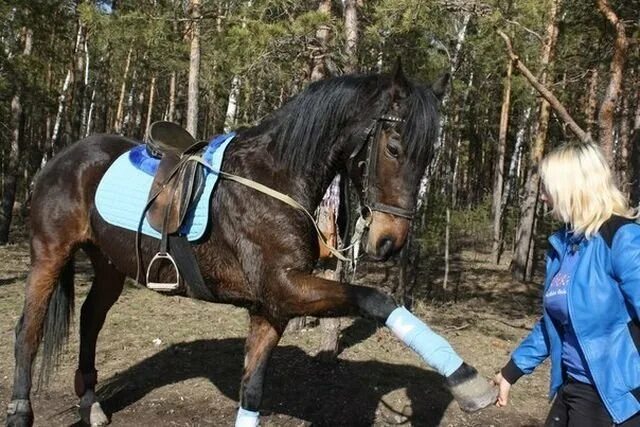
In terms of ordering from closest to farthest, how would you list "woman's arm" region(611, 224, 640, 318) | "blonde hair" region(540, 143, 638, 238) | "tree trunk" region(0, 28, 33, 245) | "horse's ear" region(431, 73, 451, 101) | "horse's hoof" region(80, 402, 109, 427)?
"woman's arm" region(611, 224, 640, 318)
"blonde hair" region(540, 143, 638, 238)
"horse's ear" region(431, 73, 451, 101)
"horse's hoof" region(80, 402, 109, 427)
"tree trunk" region(0, 28, 33, 245)

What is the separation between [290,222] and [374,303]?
2.25 ft

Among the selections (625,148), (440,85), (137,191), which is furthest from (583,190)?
(625,148)

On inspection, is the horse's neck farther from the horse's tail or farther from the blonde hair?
the horse's tail

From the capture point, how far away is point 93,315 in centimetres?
465

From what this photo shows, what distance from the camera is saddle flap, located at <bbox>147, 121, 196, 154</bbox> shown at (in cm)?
377

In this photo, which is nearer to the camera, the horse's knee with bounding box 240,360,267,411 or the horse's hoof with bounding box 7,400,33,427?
the horse's knee with bounding box 240,360,267,411

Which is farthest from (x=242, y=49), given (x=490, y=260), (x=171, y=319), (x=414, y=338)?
(x=490, y=260)

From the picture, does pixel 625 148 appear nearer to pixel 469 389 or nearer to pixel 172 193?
pixel 172 193

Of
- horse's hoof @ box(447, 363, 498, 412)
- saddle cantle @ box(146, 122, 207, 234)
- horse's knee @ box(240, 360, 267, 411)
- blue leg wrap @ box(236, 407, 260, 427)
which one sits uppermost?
saddle cantle @ box(146, 122, 207, 234)

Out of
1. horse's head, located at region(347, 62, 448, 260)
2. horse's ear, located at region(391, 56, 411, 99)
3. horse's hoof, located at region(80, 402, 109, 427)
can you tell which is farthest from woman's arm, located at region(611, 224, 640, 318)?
horse's hoof, located at region(80, 402, 109, 427)

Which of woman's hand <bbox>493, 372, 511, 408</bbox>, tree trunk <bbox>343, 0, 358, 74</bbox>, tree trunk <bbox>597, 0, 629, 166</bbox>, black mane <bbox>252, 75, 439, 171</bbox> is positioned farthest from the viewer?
tree trunk <bbox>597, 0, 629, 166</bbox>

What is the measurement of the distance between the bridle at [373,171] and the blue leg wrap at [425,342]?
49 cm

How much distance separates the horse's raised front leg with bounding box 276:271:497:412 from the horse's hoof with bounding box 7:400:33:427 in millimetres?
2053

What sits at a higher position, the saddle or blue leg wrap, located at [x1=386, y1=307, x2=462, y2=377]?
the saddle
